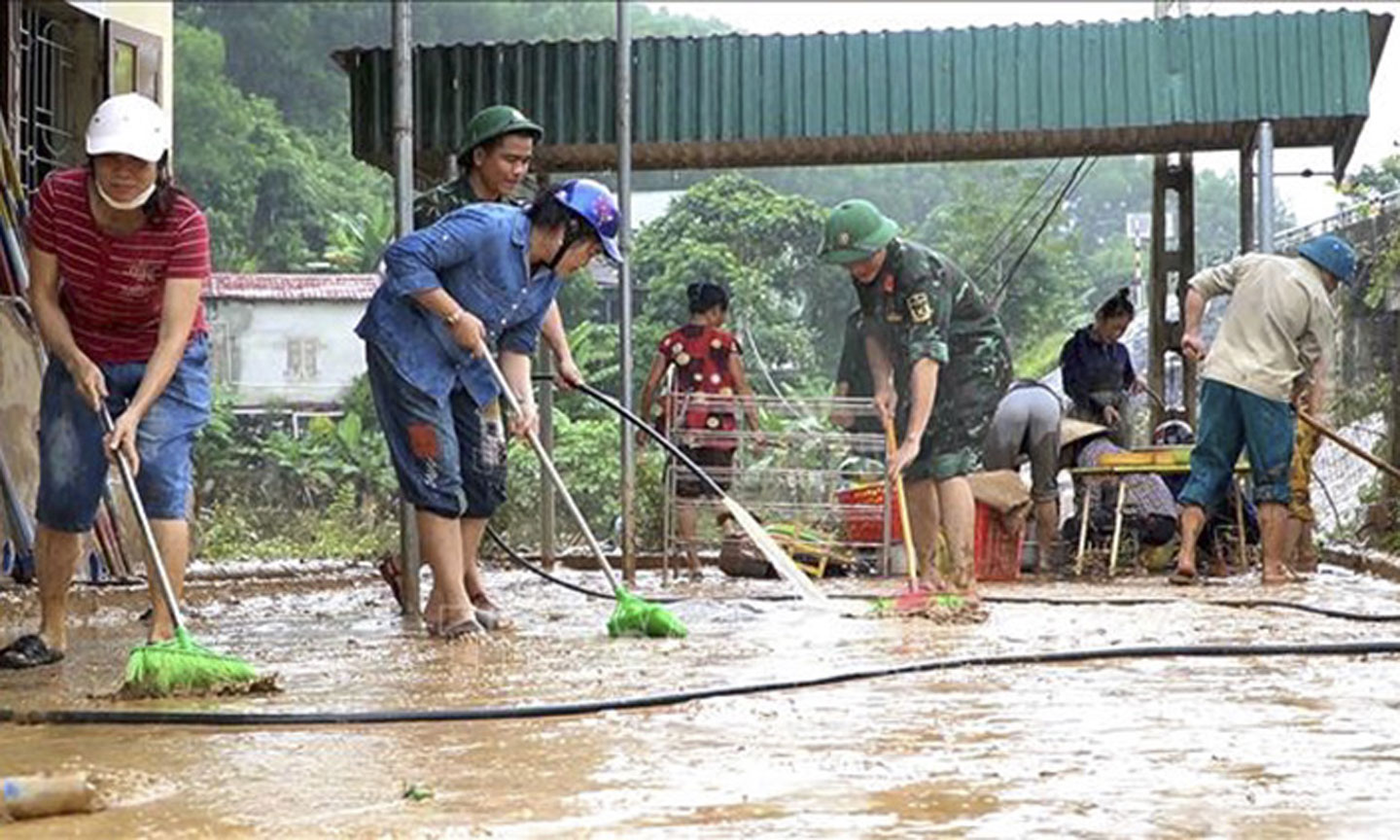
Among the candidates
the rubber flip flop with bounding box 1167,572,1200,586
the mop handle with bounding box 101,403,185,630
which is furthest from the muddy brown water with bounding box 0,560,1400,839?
the rubber flip flop with bounding box 1167,572,1200,586

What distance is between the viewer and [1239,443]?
9.84m

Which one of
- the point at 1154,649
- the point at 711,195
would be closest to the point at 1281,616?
the point at 1154,649

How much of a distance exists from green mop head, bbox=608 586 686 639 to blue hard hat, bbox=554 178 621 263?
107cm

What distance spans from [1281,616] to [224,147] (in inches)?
1637

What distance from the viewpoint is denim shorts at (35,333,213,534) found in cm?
569

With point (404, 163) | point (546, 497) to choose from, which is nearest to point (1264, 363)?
point (546, 497)

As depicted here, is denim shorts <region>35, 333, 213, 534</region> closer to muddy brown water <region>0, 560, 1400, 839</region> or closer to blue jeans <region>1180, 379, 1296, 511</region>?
muddy brown water <region>0, 560, 1400, 839</region>

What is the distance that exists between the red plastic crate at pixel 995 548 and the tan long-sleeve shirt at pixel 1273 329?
1.64 meters

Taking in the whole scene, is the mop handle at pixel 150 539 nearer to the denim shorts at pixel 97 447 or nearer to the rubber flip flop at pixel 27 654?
the denim shorts at pixel 97 447

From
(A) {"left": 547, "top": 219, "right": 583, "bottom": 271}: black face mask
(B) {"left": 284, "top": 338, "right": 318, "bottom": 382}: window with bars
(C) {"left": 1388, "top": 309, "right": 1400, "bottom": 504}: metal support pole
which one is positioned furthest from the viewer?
Result: (B) {"left": 284, "top": 338, "right": 318, "bottom": 382}: window with bars

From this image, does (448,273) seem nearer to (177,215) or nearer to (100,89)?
(177,215)

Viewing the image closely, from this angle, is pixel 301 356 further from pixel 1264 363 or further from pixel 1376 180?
pixel 1264 363

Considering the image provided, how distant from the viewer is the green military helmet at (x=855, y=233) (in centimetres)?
767

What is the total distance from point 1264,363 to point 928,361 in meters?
2.56
